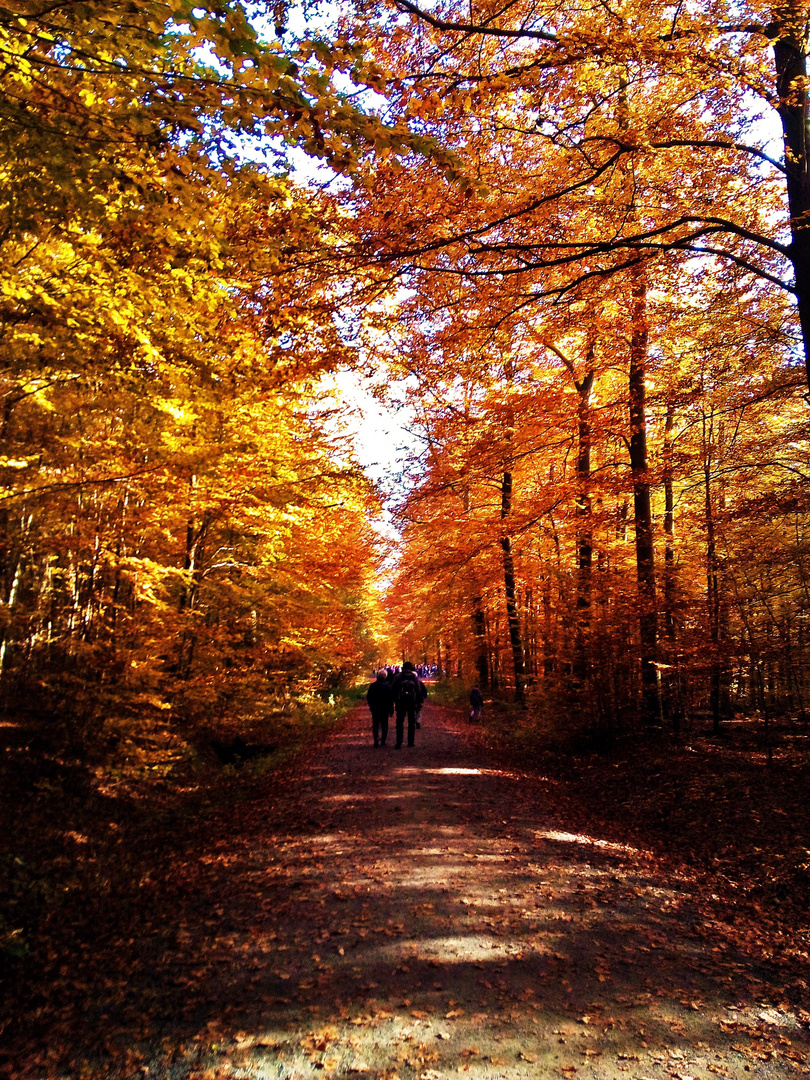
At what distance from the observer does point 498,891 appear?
5.14m

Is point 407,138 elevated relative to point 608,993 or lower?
elevated

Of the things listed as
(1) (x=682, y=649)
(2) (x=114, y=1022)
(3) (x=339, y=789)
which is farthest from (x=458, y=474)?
(2) (x=114, y=1022)

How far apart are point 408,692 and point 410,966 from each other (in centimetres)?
897

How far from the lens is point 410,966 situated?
13.1 feet

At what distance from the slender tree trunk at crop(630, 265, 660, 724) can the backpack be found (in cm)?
478

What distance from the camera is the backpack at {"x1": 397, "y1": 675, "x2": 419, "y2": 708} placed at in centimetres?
1287

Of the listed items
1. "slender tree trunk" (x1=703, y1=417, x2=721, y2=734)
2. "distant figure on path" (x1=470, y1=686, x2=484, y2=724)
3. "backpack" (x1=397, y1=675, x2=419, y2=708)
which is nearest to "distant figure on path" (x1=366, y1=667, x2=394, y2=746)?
"backpack" (x1=397, y1=675, x2=419, y2=708)

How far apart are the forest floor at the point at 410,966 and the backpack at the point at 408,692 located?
570 centimetres

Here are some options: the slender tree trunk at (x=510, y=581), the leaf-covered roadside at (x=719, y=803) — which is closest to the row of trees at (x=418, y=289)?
the leaf-covered roadside at (x=719, y=803)

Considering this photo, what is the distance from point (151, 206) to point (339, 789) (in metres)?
7.93

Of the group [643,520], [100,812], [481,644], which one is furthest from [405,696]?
[481,644]

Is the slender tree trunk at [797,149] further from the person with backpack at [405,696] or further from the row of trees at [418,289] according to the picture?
the person with backpack at [405,696]

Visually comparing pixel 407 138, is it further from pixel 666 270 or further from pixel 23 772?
pixel 23 772

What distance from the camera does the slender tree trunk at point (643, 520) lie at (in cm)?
1029
